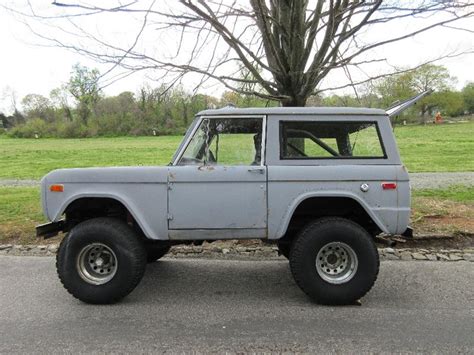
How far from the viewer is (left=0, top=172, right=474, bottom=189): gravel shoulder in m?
10.7

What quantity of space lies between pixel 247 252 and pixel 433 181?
8012 mm

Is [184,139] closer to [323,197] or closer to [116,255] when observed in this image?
[116,255]

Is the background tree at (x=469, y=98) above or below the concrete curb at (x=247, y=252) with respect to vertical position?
above

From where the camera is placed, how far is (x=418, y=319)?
141 inches

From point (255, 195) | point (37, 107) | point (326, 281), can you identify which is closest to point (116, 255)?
point (255, 195)

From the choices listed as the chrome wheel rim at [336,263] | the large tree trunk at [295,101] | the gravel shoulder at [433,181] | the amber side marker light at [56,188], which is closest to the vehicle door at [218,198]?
the chrome wheel rim at [336,263]

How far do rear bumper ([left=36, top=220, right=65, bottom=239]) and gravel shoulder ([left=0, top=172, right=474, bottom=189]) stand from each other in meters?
8.86

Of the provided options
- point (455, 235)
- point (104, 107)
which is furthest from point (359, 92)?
point (104, 107)

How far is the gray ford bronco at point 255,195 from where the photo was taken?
391 centimetres

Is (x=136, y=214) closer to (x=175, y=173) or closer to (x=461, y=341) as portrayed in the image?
(x=175, y=173)

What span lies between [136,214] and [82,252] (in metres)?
0.69

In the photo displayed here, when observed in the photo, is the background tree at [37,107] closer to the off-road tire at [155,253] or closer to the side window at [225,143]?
the off-road tire at [155,253]

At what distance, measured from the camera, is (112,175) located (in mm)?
3990

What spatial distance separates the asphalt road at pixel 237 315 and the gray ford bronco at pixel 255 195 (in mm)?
289
